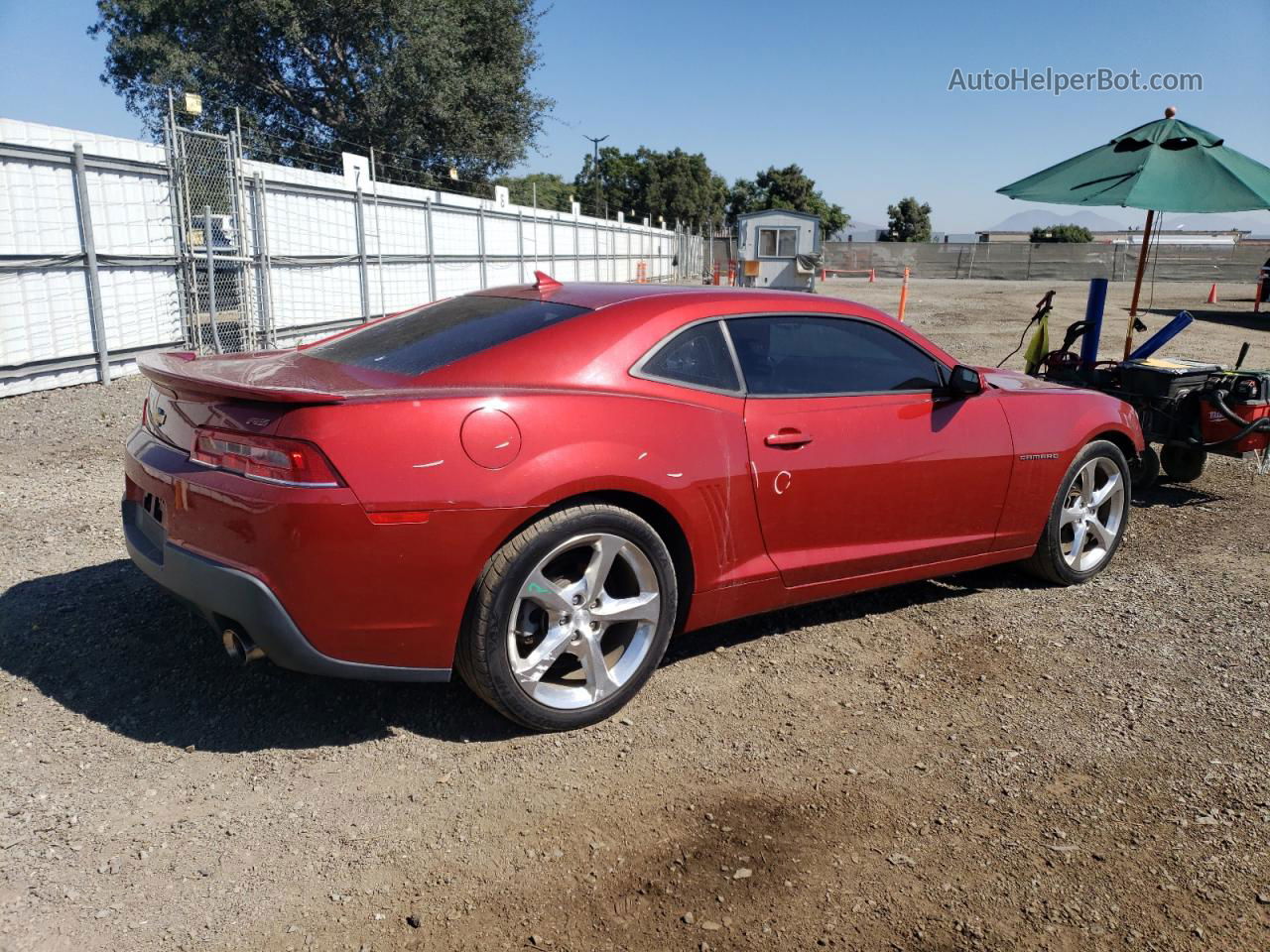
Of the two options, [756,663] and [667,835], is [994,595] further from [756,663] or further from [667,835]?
[667,835]

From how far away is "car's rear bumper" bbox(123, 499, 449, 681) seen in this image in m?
2.82

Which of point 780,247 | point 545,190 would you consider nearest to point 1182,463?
point 780,247

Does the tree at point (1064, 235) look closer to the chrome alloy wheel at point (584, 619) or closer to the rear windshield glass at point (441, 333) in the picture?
the rear windshield glass at point (441, 333)

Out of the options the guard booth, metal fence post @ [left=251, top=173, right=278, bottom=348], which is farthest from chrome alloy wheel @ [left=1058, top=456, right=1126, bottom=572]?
the guard booth

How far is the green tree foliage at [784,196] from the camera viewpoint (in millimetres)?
96562

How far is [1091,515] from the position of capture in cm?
501

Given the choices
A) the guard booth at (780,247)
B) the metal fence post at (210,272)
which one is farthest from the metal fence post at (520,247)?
the metal fence post at (210,272)

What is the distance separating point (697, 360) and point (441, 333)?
38.0 inches

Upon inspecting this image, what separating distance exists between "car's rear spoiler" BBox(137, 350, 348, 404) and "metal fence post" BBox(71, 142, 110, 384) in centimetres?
733

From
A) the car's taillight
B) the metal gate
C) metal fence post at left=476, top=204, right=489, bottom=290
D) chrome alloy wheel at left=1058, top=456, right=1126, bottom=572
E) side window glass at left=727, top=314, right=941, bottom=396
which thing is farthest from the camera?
metal fence post at left=476, top=204, right=489, bottom=290

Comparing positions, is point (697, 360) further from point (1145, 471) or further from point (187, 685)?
point (1145, 471)

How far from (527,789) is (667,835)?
47 centimetres

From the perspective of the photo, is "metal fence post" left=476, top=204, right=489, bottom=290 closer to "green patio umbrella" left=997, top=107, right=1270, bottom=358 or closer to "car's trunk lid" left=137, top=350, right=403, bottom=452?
"green patio umbrella" left=997, top=107, right=1270, bottom=358

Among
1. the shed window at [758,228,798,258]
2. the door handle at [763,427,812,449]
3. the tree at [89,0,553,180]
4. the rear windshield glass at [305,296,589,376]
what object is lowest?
the door handle at [763,427,812,449]
